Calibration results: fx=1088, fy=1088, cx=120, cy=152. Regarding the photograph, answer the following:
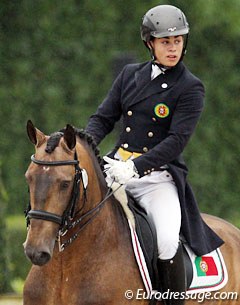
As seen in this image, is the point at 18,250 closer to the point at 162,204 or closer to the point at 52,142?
the point at 162,204

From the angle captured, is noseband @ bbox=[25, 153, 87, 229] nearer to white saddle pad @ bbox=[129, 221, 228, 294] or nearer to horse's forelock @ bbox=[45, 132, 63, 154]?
horse's forelock @ bbox=[45, 132, 63, 154]

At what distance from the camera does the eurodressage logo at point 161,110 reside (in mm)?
7895

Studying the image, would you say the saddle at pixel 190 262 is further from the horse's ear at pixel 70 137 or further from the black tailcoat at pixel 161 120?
the horse's ear at pixel 70 137

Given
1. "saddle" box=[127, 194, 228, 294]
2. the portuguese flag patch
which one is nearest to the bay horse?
"saddle" box=[127, 194, 228, 294]

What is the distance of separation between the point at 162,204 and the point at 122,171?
20.7 inches

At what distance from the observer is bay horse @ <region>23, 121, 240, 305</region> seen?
22.5ft

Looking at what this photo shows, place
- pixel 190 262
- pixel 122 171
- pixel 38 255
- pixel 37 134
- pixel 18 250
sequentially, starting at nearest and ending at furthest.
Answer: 1. pixel 38 255
2. pixel 37 134
3. pixel 122 171
4. pixel 190 262
5. pixel 18 250

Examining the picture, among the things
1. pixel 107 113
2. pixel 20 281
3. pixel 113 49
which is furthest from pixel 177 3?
pixel 107 113

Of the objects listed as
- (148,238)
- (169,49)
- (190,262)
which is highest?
(169,49)

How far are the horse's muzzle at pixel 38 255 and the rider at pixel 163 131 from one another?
0.96m

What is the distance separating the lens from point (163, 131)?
795 centimetres

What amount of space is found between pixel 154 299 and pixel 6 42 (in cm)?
917

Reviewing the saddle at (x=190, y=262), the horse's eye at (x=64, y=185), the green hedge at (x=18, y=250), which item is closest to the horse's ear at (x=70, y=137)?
the horse's eye at (x=64, y=185)

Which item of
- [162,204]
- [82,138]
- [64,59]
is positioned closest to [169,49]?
[82,138]
